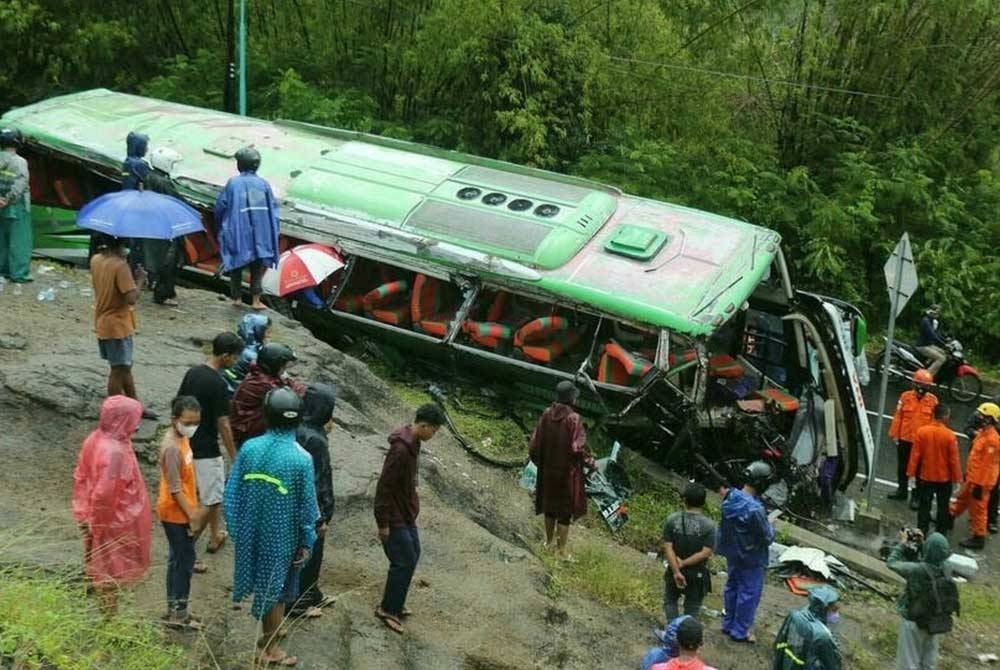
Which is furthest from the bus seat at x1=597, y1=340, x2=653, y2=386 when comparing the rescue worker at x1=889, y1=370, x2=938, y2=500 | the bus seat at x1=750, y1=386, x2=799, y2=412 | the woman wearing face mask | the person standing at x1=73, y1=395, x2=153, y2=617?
the person standing at x1=73, y1=395, x2=153, y2=617

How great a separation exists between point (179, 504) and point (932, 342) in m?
11.7

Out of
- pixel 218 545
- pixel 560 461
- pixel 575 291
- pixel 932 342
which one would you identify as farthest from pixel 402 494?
pixel 932 342

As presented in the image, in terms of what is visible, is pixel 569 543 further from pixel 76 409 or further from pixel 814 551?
pixel 76 409

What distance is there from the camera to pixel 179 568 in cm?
558

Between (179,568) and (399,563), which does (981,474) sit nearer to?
(399,563)

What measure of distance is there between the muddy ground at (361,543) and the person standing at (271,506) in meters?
0.42

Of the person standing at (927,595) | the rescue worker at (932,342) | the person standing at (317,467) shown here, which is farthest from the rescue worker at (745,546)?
the rescue worker at (932,342)

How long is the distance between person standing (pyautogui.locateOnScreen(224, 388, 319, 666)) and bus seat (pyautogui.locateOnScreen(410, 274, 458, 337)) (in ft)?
18.1

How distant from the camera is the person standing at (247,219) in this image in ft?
31.3

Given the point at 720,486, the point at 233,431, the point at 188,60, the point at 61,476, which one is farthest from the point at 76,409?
the point at 188,60

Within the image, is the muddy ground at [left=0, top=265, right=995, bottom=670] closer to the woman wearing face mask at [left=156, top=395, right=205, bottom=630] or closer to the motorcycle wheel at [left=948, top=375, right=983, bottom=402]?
the woman wearing face mask at [left=156, top=395, right=205, bottom=630]

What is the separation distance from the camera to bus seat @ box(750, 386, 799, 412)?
35.9 feet

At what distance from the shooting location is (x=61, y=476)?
7.11m

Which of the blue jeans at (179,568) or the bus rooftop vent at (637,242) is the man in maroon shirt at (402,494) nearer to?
the blue jeans at (179,568)
